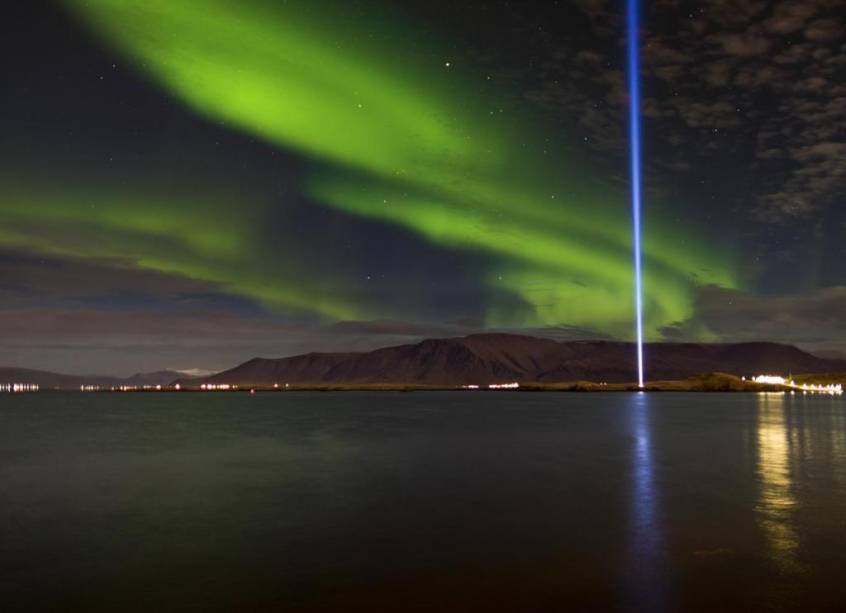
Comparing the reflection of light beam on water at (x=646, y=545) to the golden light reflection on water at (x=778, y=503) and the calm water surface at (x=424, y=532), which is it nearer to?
the calm water surface at (x=424, y=532)

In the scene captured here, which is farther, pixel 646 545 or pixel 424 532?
pixel 424 532

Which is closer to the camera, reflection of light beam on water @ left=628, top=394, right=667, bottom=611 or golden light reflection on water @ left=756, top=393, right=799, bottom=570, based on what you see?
reflection of light beam on water @ left=628, top=394, right=667, bottom=611

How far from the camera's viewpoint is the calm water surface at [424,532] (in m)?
14.1

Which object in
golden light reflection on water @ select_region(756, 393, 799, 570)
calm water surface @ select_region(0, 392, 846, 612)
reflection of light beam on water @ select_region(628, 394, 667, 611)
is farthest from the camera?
golden light reflection on water @ select_region(756, 393, 799, 570)

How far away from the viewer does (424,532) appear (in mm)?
20375

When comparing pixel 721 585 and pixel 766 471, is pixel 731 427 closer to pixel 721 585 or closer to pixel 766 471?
pixel 766 471

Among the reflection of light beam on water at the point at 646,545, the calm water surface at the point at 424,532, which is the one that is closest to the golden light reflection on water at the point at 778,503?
the calm water surface at the point at 424,532

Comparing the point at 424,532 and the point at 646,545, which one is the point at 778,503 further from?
the point at 424,532

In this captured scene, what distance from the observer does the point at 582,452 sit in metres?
46.3

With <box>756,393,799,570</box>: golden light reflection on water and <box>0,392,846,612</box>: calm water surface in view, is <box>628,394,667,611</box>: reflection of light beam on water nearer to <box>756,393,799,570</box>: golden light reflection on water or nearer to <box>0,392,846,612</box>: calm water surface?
<box>0,392,846,612</box>: calm water surface

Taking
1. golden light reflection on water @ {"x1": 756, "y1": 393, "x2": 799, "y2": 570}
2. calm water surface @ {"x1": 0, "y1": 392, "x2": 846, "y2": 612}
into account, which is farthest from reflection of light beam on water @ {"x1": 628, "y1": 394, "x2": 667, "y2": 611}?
golden light reflection on water @ {"x1": 756, "y1": 393, "x2": 799, "y2": 570}

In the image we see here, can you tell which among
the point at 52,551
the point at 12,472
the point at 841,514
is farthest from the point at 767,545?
the point at 12,472

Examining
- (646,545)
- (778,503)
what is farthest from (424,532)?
(778,503)

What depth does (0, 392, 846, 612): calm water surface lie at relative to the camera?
46.4 ft
